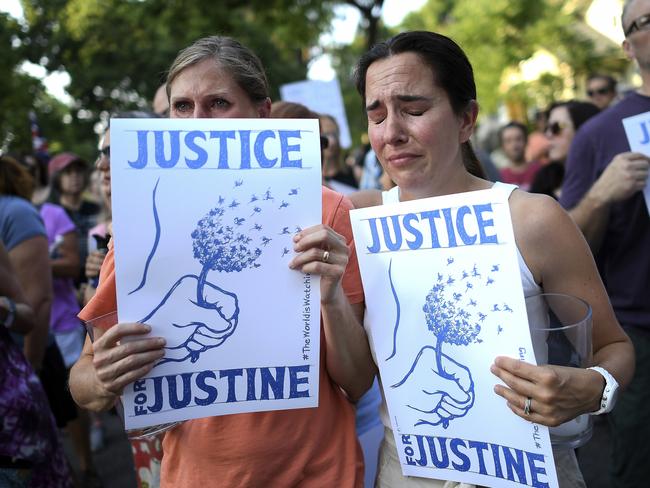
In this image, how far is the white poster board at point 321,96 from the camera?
22.1ft

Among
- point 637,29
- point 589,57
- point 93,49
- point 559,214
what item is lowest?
point 559,214

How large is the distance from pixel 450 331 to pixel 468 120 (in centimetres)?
65

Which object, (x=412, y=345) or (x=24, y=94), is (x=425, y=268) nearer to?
(x=412, y=345)

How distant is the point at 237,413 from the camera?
5.53 ft

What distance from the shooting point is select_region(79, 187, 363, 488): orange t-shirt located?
173cm

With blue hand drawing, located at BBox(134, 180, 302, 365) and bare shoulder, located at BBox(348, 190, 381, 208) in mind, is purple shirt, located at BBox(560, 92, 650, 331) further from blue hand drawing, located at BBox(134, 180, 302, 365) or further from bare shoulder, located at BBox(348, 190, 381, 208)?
blue hand drawing, located at BBox(134, 180, 302, 365)

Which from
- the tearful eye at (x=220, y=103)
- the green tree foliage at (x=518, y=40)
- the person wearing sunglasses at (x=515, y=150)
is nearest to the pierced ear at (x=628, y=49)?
the tearful eye at (x=220, y=103)

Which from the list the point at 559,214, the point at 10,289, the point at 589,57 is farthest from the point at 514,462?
the point at 589,57

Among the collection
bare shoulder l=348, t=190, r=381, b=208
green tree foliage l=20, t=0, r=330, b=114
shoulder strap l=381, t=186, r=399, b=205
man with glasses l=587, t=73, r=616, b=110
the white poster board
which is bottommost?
shoulder strap l=381, t=186, r=399, b=205

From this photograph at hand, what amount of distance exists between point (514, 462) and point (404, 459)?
0.29 meters

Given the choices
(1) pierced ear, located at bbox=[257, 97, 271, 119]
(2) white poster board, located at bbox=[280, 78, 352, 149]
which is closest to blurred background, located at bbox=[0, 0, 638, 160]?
(2) white poster board, located at bbox=[280, 78, 352, 149]

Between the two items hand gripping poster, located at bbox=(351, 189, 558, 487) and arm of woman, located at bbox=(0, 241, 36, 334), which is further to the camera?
arm of woman, located at bbox=(0, 241, 36, 334)

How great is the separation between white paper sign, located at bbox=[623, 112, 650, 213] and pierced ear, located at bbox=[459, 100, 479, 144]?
922mm

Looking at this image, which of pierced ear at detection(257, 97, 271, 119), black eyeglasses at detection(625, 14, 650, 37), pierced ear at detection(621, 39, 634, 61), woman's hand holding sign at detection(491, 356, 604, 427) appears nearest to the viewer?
woman's hand holding sign at detection(491, 356, 604, 427)
